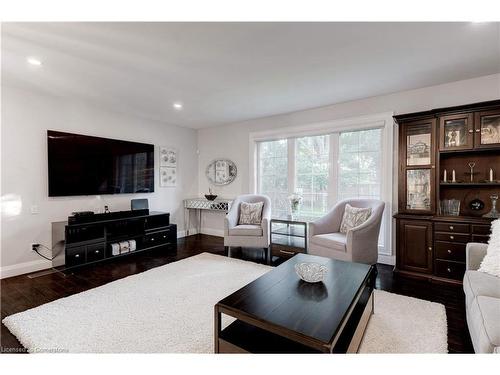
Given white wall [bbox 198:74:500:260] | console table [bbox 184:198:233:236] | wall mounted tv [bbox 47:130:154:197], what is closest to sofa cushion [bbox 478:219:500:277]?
white wall [bbox 198:74:500:260]

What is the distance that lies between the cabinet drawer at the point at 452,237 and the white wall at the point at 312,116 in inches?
64.9

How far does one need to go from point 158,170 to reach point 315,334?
4.40m

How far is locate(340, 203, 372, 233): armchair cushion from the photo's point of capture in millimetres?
3293

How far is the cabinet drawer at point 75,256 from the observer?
3.25 meters

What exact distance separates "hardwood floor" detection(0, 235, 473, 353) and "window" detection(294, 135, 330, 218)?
1.22 metres

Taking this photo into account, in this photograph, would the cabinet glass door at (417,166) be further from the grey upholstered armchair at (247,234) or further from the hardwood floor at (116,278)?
the grey upholstered armchair at (247,234)

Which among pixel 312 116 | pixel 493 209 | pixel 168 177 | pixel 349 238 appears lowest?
pixel 349 238

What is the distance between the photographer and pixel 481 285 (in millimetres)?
1747

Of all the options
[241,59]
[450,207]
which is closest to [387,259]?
[450,207]

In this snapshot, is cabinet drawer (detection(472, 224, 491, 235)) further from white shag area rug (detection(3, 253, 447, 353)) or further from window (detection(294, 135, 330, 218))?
window (detection(294, 135, 330, 218))

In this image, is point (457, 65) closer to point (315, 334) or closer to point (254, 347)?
point (315, 334)

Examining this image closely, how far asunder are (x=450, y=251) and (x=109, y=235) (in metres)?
4.50

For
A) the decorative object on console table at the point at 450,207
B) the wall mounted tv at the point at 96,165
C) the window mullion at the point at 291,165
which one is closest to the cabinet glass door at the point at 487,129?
the decorative object on console table at the point at 450,207

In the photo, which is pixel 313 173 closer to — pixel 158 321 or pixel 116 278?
pixel 158 321
